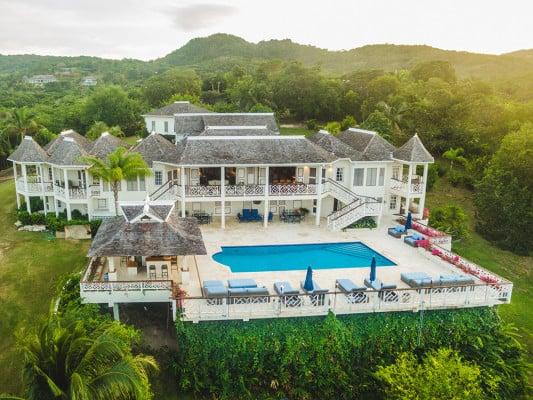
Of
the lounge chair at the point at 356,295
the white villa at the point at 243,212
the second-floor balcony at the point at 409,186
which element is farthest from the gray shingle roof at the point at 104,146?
the second-floor balcony at the point at 409,186

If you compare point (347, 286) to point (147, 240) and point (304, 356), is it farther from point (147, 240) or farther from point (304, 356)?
point (147, 240)

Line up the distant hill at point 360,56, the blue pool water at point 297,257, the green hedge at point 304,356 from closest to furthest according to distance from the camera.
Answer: the green hedge at point 304,356 → the blue pool water at point 297,257 → the distant hill at point 360,56

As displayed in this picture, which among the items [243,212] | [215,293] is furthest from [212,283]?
[243,212]

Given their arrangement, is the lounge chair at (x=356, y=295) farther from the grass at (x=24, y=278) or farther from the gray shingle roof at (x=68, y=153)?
the gray shingle roof at (x=68, y=153)

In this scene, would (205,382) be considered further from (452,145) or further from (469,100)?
(469,100)

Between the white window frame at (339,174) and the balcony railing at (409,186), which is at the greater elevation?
the white window frame at (339,174)

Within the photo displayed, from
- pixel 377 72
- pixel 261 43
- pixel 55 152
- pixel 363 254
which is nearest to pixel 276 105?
pixel 377 72
